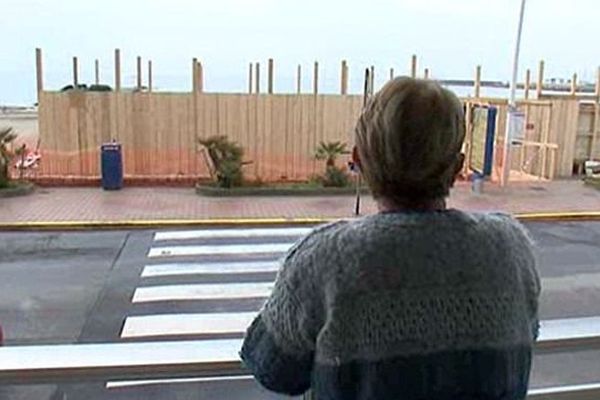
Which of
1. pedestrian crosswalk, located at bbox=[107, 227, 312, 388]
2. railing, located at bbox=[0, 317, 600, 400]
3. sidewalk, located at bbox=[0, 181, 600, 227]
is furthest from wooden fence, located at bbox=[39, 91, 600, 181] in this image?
railing, located at bbox=[0, 317, 600, 400]

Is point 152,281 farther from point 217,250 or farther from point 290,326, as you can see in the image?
point 290,326

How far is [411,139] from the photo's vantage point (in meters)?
0.85

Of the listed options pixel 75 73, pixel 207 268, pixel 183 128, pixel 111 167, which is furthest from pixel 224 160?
pixel 207 268

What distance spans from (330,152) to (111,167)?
2.73 metres

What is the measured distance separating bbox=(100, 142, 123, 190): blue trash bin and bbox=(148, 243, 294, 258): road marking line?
3.24 meters

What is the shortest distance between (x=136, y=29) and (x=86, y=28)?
53 centimetres

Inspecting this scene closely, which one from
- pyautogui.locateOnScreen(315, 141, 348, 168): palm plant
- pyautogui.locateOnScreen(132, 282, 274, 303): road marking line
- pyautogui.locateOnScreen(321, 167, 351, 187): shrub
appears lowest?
pyautogui.locateOnScreen(132, 282, 274, 303): road marking line

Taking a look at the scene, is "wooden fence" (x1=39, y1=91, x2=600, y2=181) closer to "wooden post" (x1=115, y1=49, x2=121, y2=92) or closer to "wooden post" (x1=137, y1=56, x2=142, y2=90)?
"wooden post" (x1=115, y1=49, x2=121, y2=92)

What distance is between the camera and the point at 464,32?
Answer: 5.23 m

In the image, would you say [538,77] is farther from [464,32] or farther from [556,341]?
[556,341]

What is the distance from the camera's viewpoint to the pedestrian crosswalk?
4277 millimetres

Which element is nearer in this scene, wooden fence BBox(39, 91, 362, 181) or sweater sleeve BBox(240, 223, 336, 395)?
sweater sleeve BBox(240, 223, 336, 395)

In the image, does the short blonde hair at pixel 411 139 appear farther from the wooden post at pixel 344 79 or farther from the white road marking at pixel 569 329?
the wooden post at pixel 344 79

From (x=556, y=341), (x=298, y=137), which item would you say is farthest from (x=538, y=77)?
(x=556, y=341)
